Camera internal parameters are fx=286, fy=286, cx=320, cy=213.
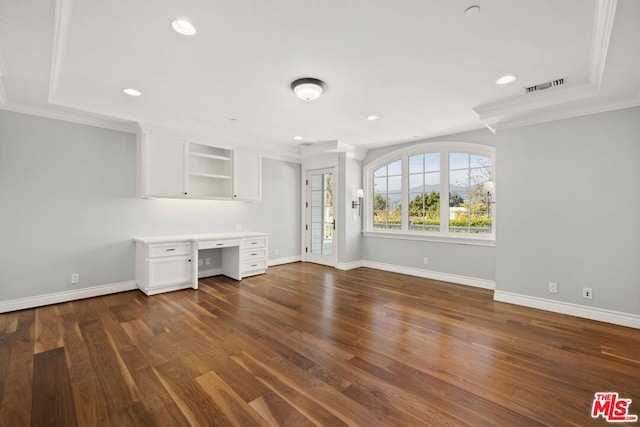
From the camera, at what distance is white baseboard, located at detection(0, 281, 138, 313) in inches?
136

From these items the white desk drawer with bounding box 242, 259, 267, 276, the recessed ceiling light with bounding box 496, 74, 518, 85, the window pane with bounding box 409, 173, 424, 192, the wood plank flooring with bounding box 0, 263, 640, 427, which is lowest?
the wood plank flooring with bounding box 0, 263, 640, 427

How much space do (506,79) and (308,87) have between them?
203 cm

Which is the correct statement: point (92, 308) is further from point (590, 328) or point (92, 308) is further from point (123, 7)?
point (590, 328)

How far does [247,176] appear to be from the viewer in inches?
213

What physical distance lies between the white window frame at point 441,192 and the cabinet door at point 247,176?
2.29 meters

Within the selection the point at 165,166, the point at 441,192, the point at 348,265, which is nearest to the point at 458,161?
the point at 441,192

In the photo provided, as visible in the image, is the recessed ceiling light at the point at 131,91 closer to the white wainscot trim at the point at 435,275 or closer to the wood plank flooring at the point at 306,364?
the wood plank flooring at the point at 306,364

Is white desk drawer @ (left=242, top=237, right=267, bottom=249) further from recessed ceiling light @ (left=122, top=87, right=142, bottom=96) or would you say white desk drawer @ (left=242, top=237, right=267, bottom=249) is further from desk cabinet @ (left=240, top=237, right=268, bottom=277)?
recessed ceiling light @ (left=122, top=87, right=142, bottom=96)

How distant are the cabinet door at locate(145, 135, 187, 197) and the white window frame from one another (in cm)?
362

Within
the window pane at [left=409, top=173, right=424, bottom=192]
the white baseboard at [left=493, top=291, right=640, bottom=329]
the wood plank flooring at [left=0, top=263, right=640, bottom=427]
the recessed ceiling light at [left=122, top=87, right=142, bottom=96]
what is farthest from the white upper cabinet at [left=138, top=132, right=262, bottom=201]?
the white baseboard at [left=493, top=291, right=640, bottom=329]

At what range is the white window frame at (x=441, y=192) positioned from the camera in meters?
4.66

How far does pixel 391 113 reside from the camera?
156 inches

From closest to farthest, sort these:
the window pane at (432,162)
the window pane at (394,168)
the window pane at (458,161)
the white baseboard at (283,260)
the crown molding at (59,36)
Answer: the crown molding at (59,36) → the window pane at (458,161) → the window pane at (432,162) → the window pane at (394,168) → the white baseboard at (283,260)

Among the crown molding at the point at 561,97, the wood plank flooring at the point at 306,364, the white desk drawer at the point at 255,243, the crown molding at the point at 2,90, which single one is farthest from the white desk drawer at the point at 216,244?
the crown molding at the point at 561,97
